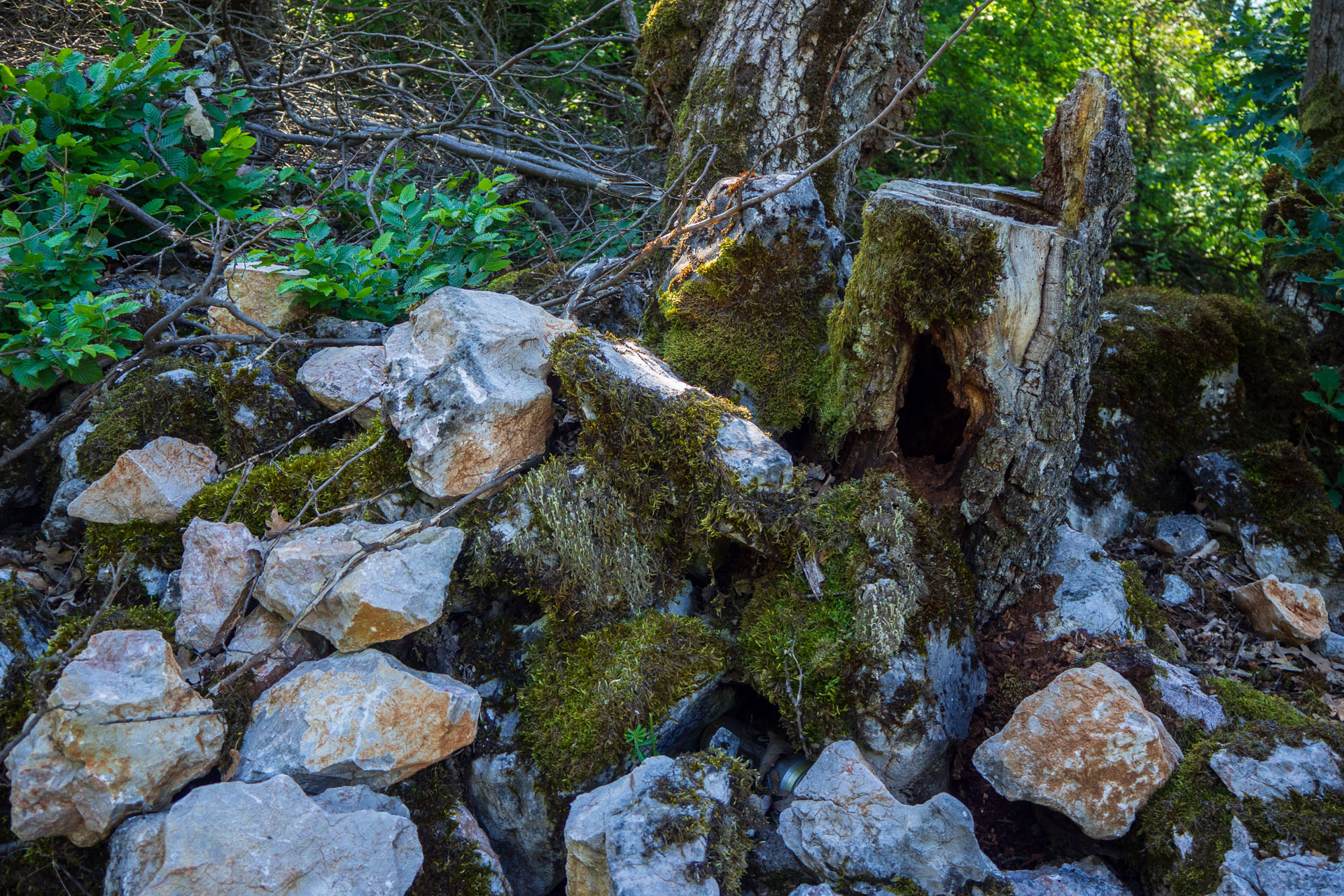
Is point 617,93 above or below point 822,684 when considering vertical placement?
above

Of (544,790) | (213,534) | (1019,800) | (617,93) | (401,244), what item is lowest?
(544,790)

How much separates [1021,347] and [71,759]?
2.96 meters

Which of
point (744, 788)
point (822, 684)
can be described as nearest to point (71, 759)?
point (744, 788)

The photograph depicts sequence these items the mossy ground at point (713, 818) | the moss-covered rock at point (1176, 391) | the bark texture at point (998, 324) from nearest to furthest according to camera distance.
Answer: the mossy ground at point (713, 818) → the bark texture at point (998, 324) → the moss-covered rock at point (1176, 391)

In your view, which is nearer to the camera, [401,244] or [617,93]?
[401,244]

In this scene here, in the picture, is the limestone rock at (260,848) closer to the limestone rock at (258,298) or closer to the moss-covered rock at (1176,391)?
the limestone rock at (258,298)

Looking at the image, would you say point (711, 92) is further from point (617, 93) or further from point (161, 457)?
point (617, 93)

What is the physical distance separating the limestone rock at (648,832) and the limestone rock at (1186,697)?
4.70 ft

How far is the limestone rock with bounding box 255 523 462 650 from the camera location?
238 cm

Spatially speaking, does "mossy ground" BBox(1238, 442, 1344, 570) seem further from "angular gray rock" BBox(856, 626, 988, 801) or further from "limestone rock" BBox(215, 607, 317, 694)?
"limestone rock" BBox(215, 607, 317, 694)

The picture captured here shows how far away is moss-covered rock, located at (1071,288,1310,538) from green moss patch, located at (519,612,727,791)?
2344 mm

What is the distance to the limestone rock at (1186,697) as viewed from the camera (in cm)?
249

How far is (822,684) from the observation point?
97.0 inches

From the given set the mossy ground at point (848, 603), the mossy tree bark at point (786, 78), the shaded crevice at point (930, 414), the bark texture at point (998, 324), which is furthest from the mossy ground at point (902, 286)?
the mossy tree bark at point (786, 78)
